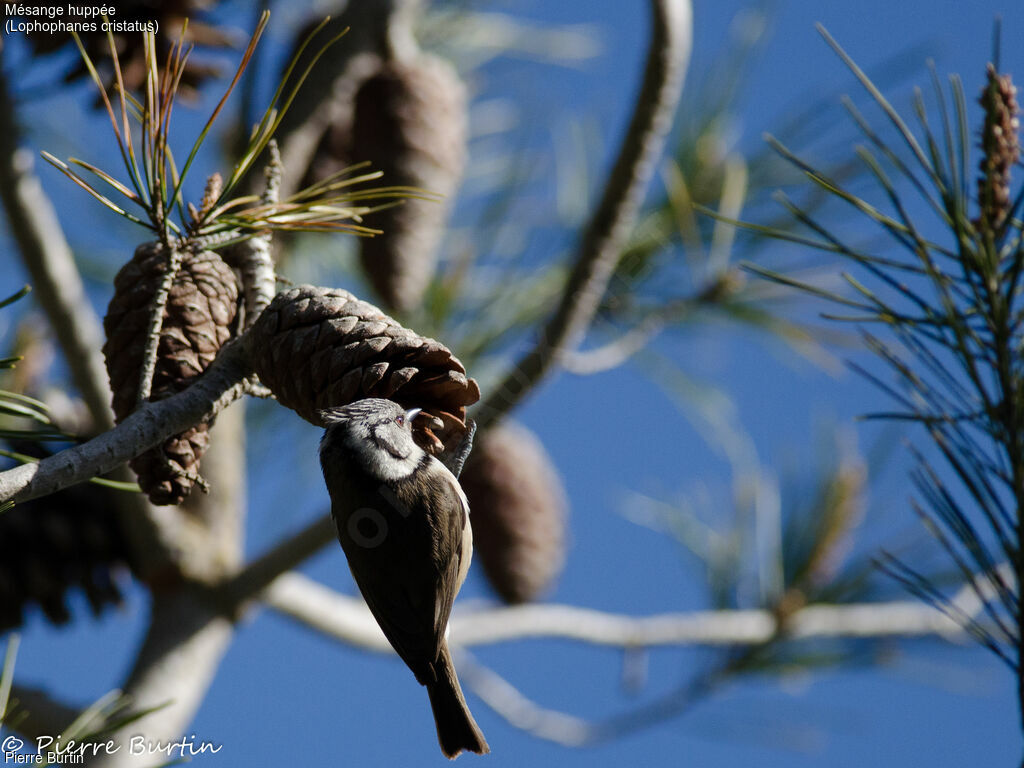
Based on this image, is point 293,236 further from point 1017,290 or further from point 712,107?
point 1017,290

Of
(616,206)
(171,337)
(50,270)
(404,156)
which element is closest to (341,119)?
(404,156)

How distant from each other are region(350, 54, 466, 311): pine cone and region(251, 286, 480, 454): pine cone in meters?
1.11

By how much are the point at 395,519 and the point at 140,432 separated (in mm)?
202

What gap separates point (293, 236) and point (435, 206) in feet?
1.23

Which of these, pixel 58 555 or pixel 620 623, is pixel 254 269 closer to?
pixel 58 555

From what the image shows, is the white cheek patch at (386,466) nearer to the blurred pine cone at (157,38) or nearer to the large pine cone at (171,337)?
the large pine cone at (171,337)

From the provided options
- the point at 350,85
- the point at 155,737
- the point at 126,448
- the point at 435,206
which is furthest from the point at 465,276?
the point at 126,448

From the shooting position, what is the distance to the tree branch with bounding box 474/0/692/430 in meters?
1.37

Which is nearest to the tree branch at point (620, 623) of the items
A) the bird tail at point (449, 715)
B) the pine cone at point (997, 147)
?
the bird tail at point (449, 715)

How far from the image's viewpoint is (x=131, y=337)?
86 cm

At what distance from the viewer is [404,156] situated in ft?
6.36

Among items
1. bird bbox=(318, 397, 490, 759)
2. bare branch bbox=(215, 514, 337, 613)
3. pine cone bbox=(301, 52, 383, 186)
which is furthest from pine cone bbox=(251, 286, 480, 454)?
pine cone bbox=(301, 52, 383, 186)

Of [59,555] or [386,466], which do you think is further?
[59,555]

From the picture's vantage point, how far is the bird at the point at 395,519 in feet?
2.60
